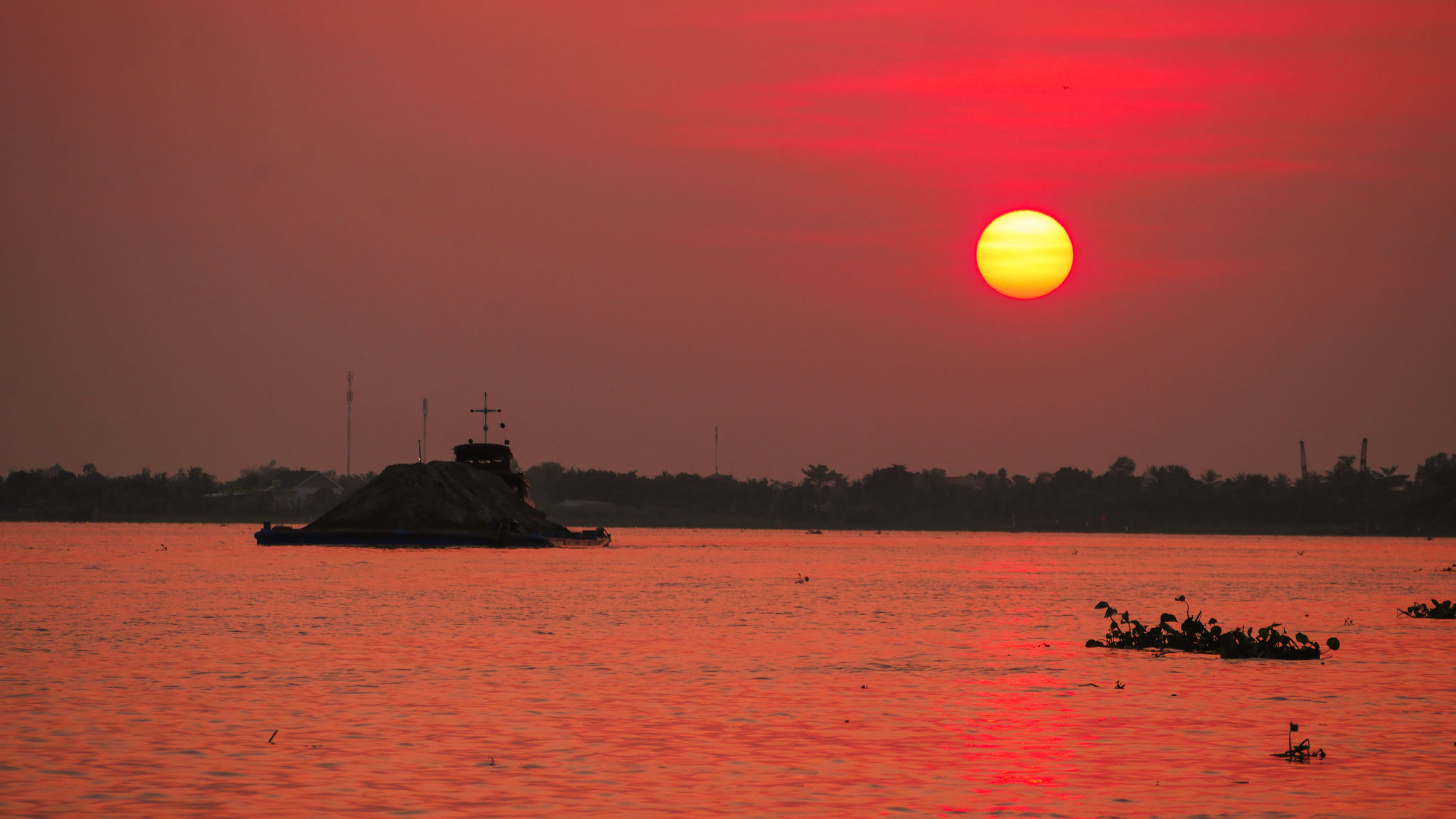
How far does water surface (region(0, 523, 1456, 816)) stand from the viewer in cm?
1708

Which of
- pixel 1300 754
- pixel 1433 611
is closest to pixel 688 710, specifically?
pixel 1300 754

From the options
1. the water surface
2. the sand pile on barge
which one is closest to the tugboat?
the sand pile on barge

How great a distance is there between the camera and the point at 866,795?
17141 mm

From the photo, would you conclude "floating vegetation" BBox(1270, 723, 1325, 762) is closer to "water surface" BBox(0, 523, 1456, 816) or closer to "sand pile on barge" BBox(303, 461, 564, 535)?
"water surface" BBox(0, 523, 1456, 816)

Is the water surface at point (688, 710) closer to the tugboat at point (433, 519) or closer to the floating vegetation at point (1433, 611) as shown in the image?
the floating vegetation at point (1433, 611)

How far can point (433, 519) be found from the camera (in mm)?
133250

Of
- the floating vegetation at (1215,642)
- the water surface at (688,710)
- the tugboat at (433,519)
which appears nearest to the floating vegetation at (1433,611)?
the water surface at (688,710)

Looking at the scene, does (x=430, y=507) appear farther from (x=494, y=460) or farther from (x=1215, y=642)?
(x=1215, y=642)

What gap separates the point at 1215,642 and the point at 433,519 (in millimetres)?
103670

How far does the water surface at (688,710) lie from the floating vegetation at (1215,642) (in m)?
0.72

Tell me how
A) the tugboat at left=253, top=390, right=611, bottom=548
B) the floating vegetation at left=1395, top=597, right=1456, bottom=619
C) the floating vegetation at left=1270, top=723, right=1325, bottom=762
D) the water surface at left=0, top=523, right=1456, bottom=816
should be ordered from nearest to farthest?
the water surface at left=0, top=523, right=1456, bottom=816 < the floating vegetation at left=1270, top=723, right=1325, bottom=762 < the floating vegetation at left=1395, top=597, right=1456, bottom=619 < the tugboat at left=253, top=390, right=611, bottom=548

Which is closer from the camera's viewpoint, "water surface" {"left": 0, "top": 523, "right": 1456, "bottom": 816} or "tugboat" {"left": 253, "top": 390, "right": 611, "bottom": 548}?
"water surface" {"left": 0, "top": 523, "right": 1456, "bottom": 816}

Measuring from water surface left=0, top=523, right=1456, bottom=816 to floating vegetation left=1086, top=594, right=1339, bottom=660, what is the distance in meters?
0.72

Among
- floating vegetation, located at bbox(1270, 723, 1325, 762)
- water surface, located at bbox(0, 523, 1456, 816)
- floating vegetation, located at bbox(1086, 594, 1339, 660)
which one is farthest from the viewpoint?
floating vegetation, located at bbox(1086, 594, 1339, 660)
